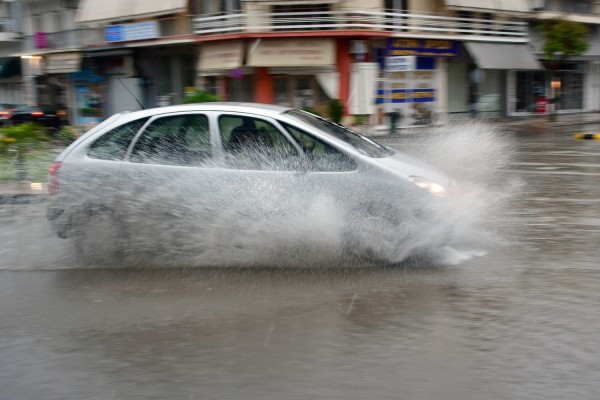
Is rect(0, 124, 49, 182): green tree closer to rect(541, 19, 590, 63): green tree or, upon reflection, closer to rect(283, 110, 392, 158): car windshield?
rect(283, 110, 392, 158): car windshield

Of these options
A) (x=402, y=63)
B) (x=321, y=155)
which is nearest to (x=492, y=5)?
(x=402, y=63)

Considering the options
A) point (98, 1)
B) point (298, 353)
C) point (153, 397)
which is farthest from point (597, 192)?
point (98, 1)

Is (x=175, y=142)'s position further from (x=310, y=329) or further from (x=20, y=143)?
(x=20, y=143)

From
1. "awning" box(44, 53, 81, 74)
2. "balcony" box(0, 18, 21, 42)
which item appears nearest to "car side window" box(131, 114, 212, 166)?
"awning" box(44, 53, 81, 74)

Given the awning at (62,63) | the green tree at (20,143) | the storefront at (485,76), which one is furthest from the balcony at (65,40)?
the green tree at (20,143)

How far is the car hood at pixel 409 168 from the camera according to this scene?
285 inches

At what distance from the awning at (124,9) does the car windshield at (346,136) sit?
26.4m

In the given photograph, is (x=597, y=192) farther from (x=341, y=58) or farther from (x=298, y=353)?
(x=341, y=58)

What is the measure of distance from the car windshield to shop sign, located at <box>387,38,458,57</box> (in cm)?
2529

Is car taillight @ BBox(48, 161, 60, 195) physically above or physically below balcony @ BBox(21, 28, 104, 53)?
below

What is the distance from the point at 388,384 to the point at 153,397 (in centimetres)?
128

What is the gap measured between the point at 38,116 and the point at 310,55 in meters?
11.6

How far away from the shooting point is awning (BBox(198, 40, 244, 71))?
1243 inches

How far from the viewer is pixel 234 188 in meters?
7.25
